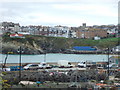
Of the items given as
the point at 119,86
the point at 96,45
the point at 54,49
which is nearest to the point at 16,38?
the point at 54,49

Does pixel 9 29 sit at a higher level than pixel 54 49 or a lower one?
higher

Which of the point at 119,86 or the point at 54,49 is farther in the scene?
the point at 54,49

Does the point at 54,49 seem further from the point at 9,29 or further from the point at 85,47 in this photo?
the point at 9,29

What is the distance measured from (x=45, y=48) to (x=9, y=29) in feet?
18.3

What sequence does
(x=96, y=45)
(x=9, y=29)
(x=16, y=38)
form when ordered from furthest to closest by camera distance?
(x=9, y=29)
(x=96, y=45)
(x=16, y=38)

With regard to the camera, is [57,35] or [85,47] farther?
[57,35]

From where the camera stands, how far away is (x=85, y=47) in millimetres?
28922

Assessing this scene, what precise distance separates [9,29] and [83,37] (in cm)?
841

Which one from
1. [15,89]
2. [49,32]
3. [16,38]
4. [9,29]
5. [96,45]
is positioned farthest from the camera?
[49,32]

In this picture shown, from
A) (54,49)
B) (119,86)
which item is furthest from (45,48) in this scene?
(119,86)

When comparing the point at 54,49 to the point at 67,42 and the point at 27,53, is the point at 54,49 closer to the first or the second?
the point at 67,42

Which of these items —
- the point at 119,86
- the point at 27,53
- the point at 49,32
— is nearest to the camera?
the point at 119,86

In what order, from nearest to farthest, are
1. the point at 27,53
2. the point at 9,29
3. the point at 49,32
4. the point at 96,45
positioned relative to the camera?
the point at 27,53 < the point at 96,45 < the point at 9,29 < the point at 49,32

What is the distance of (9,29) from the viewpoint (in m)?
32.5
